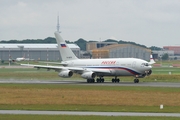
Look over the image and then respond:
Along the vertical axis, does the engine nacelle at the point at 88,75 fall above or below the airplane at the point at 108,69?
below

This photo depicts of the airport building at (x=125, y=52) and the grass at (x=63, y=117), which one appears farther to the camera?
the airport building at (x=125, y=52)

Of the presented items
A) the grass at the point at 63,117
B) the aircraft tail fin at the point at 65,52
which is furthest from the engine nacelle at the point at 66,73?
the grass at the point at 63,117

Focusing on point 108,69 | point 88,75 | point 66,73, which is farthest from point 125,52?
point 88,75

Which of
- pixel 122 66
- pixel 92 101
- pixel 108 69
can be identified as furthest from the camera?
pixel 108 69

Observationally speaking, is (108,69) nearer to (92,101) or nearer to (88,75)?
(88,75)

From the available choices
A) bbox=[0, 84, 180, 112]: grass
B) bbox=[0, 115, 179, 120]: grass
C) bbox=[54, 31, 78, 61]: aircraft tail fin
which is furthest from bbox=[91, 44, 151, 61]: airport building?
bbox=[0, 115, 179, 120]: grass

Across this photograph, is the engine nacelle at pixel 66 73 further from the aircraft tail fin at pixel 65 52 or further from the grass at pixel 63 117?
the grass at pixel 63 117

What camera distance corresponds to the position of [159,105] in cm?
3875

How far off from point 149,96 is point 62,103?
9282 millimetres

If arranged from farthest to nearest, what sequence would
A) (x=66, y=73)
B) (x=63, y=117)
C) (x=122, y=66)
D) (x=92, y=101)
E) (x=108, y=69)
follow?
1. (x=108, y=69)
2. (x=66, y=73)
3. (x=122, y=66)
4. (x=92, y=101)
5. (x=63, y=117)

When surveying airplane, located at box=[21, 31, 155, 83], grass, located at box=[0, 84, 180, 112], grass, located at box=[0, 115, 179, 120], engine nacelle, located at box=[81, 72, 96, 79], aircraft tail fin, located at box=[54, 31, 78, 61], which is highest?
aircraft tail fin, located at box=[54, 31, 78, 61]

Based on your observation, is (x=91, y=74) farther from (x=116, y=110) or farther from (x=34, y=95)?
(x=116, y=110)

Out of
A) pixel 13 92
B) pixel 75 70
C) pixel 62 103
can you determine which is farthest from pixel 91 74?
pixel 62 103

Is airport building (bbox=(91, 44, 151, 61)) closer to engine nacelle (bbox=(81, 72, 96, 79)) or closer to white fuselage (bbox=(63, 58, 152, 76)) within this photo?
white fuselage (bbox=(63, 58, 152, 76))
